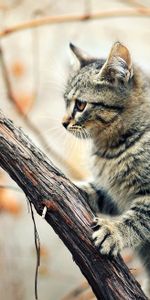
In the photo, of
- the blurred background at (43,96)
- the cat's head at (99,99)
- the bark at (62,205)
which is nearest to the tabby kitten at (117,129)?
the cat's head at (99,99)

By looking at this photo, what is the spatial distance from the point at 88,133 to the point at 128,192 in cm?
34

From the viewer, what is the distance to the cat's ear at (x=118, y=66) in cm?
276

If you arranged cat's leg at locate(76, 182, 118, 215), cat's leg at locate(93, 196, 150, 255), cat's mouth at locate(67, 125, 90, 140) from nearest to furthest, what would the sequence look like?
cat's leg at locate(93, 196, 150, 255), cat's mouth at locate(67, 125, 90, 140), cat's leg at locate(76, 182, 118, 215)

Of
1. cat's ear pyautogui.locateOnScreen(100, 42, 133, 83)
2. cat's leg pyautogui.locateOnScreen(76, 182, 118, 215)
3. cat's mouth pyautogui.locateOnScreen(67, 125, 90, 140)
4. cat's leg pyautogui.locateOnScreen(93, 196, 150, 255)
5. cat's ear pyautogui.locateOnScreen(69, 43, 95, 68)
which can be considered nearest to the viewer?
cat's leg pyautogui.locateOnScreen(93, 196, 150, 255)

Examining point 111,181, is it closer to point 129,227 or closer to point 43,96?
point 129,227

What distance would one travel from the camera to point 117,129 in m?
2.95

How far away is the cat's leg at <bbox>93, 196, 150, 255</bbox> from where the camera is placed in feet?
8.23

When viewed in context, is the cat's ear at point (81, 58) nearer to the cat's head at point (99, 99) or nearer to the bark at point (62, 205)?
the cat's head at point (99, 99)

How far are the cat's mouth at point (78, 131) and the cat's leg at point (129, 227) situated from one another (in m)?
0.41

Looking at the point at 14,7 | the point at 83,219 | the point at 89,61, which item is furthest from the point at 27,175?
the point at 14,7

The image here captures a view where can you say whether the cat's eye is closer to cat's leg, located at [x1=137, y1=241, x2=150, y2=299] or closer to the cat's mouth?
the cat's mouth

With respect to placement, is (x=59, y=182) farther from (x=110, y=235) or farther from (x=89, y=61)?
(x=89, y=61)

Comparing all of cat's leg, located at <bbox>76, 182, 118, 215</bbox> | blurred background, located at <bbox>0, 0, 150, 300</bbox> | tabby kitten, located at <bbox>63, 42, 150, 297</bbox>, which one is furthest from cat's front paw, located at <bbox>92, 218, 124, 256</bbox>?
blurred background, located at <bbox>0, 0, 150, 300</bbox>

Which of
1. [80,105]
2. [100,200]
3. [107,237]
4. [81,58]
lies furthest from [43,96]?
[107,237]
